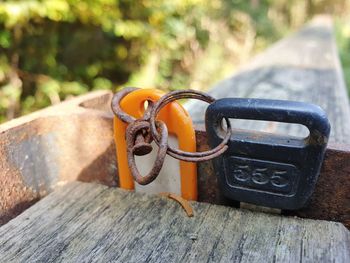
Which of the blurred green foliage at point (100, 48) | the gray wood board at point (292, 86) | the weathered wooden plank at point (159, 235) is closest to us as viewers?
the weathered wooden plank at point (159, 235)

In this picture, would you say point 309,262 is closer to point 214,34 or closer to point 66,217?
point 66,217

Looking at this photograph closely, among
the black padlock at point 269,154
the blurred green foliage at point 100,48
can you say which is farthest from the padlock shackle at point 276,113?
the blurred green foliage at point 100,48

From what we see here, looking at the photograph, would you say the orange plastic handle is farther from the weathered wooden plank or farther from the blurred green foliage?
the blurred green foliage

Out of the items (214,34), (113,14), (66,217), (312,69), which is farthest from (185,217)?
(214,34)

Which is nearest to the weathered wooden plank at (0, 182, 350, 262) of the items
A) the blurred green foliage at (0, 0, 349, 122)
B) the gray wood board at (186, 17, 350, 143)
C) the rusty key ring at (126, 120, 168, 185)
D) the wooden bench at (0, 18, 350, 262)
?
the wooden bench at (0, 18, 350, 262)

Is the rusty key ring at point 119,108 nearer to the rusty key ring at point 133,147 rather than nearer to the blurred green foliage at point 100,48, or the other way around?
the rusty key ring at point 133,147

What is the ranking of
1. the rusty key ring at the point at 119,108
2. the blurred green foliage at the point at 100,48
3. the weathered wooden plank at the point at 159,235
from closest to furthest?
the weathered wooden plank at the point at 159,235, the rusty key ring at the point at 119,108, the blurred green foliage at the point at 100,48

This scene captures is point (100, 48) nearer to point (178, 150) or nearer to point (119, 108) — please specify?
point (119, 108)
